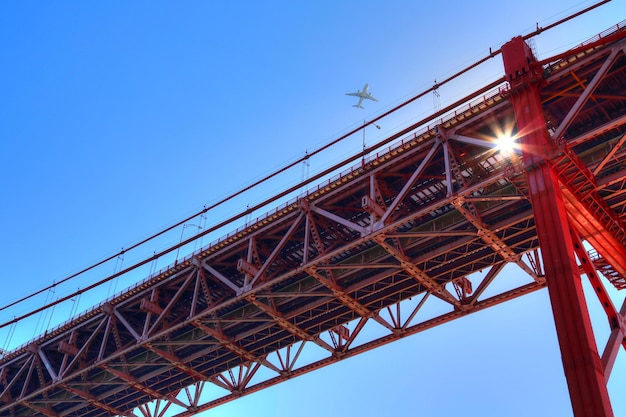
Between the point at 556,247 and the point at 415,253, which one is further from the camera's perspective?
the point at 415,253

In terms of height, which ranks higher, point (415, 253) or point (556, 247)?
point (415, 253)

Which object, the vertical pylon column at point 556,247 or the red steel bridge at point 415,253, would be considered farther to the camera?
the red steel bridge at point 415,253

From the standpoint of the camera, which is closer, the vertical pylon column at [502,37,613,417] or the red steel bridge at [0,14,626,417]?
the vertical pylon column at [502,37,613,417]

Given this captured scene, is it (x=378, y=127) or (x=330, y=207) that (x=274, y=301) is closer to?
(x=330, y=207)
